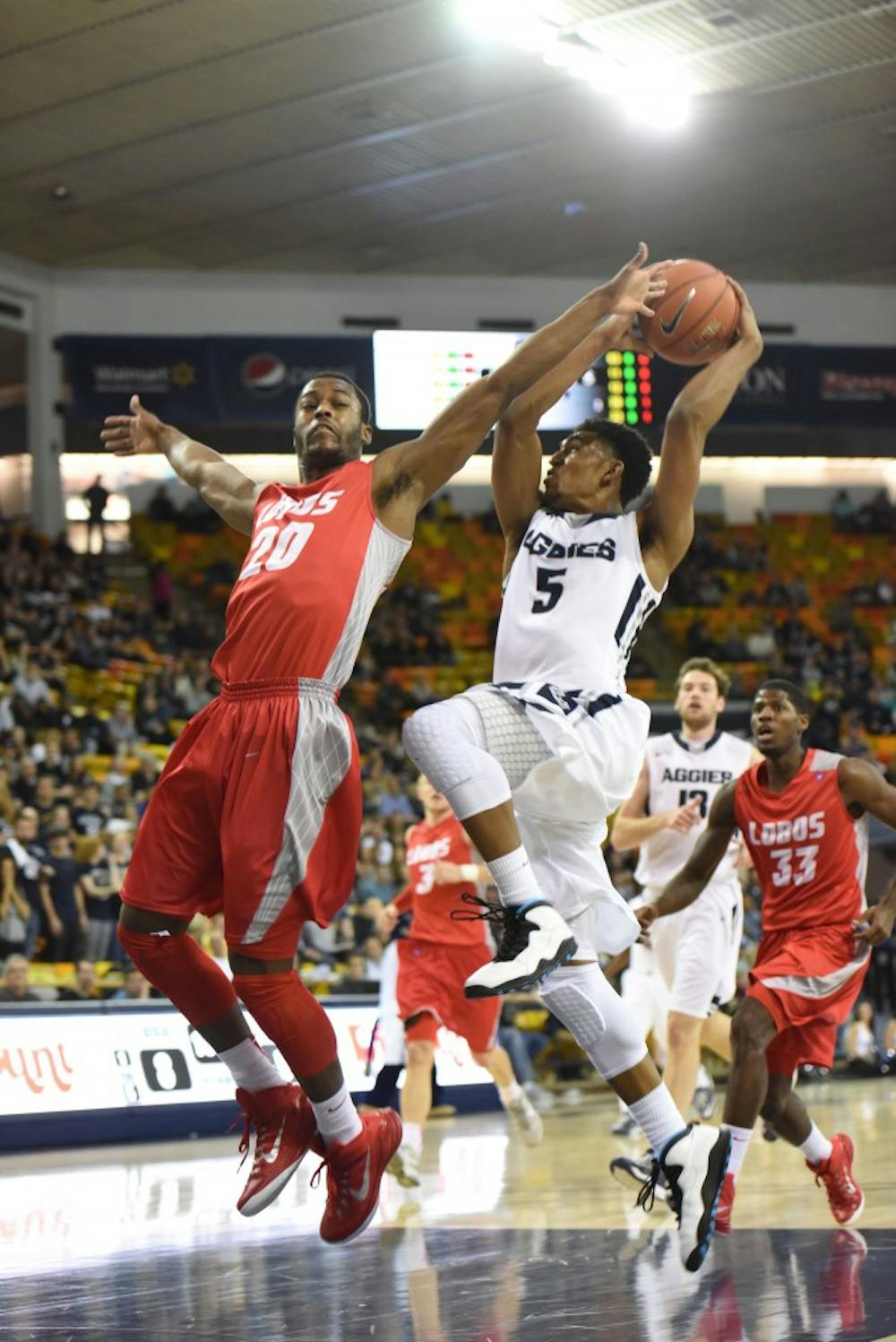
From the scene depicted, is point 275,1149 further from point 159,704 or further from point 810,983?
point 159,704

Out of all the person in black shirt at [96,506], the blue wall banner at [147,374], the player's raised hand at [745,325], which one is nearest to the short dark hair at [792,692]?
the player's raised hand at [745,325]

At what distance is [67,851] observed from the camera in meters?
12.8

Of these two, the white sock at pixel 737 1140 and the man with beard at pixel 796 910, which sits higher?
the man with beard at pixel 796 910

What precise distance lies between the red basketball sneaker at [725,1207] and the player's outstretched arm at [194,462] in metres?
2.85

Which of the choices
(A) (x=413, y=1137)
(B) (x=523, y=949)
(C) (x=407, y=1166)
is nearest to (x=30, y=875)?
(A) (x=413, y=1137)

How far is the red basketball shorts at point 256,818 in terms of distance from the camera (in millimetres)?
4680

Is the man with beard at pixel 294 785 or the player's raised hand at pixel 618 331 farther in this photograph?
the player's raised hand at pixel 618 331

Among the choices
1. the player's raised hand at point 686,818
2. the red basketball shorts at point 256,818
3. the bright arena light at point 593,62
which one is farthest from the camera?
the bright arena light at point 593,62

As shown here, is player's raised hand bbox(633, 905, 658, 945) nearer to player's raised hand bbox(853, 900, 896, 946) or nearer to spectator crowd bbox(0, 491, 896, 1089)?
player's raised hand bbox(853, 900, 896, 946)

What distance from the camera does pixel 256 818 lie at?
15.3 feet

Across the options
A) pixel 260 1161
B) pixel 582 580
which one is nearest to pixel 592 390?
pixel 582 580

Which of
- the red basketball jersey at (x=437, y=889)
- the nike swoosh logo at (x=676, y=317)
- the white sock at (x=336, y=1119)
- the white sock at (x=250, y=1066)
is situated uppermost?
the nike swoosh logo at (x=676, y=317)

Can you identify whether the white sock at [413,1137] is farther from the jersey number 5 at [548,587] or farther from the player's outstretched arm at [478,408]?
the player's outstretched arm at [478,408]

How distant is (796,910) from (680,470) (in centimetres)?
219
